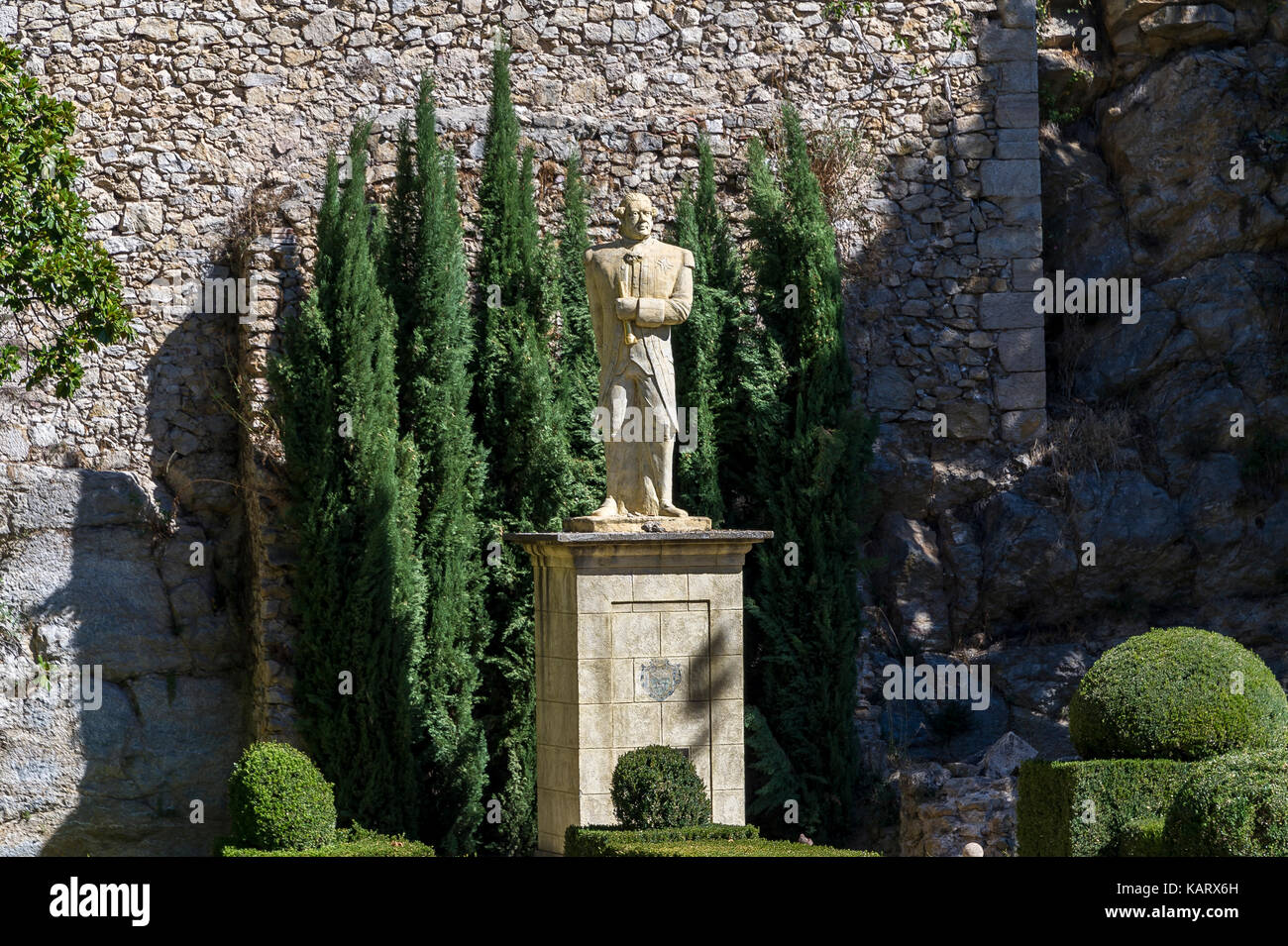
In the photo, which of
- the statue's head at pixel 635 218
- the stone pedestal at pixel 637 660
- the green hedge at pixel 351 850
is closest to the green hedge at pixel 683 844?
the stone pedestal at pixel 637 660

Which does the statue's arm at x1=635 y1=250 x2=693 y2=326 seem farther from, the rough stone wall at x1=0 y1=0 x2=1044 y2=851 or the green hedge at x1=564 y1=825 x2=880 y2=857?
the rough stone wall at x1=0 y1=0 x2=1044 y2=851

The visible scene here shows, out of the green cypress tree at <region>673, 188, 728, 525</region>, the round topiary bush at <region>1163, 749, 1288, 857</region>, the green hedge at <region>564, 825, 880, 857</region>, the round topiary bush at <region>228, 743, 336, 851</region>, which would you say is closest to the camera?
the round topiary bush at <region>1163, 749, 1288, 857</region>

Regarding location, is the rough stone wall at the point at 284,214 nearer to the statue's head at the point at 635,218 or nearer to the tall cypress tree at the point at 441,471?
the tall cypress tree at the point at 441,471

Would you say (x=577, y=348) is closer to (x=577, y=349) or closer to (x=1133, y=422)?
(x=577, y=349)

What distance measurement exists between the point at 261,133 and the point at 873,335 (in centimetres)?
558

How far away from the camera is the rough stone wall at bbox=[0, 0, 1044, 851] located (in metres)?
13.0

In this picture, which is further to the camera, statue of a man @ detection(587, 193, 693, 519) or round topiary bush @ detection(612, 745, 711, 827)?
statue of a man @ detection(587, 193, 693, 519)

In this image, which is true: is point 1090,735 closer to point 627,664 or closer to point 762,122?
point 627,664

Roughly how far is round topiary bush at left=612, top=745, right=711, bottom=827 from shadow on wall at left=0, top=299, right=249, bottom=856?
16.2 feet

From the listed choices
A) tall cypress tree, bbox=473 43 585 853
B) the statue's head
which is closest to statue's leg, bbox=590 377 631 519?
the statue's head

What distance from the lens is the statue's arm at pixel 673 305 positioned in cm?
1039

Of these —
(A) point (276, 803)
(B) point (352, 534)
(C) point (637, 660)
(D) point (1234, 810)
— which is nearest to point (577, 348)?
(B) point (352, 534)

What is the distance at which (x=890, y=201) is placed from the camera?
15.1 metres

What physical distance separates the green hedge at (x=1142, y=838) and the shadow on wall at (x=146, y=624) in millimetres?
7274
